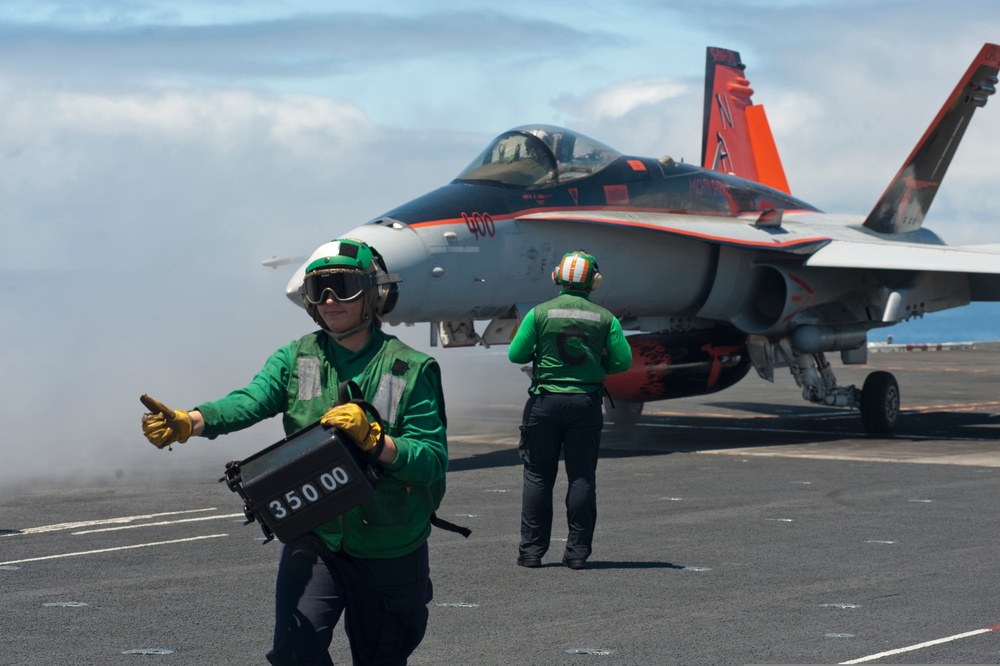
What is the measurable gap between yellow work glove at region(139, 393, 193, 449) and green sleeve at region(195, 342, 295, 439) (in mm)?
129

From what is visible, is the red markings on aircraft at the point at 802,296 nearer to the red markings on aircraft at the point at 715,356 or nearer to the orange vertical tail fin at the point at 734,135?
the red markings on aircraft at the point at 715,356

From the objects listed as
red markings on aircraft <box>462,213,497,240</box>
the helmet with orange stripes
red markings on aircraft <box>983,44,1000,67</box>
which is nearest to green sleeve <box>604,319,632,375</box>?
the helmet with orange stripes

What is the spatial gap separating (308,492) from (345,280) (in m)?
0.72

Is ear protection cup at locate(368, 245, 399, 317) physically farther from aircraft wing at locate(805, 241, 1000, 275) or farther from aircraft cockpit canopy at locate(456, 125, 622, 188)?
aircraft wing at locate(805, 241, 1000, 275)

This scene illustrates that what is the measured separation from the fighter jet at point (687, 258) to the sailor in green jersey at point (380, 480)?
337 inches

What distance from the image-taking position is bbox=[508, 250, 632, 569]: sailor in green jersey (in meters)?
8.80

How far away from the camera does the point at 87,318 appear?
21266mm

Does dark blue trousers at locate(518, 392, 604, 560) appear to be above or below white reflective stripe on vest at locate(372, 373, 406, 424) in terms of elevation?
below

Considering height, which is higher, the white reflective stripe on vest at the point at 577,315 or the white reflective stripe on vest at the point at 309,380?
the white reflective stripe on vest at the point at 577,315

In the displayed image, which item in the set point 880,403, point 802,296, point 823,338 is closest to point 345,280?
point 802,296

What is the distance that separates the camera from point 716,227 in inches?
683

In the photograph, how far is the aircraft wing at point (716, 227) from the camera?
1595 cm

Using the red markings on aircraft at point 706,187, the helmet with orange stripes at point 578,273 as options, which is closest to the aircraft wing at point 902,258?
the red markings on aircraft at point 706,187

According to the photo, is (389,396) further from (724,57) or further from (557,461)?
(724,57)
